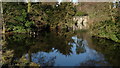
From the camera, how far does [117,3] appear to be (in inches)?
476

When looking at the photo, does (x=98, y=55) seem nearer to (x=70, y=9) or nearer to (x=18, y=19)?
(x=18, y=19)

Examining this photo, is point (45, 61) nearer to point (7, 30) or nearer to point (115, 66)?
point (115, 66)

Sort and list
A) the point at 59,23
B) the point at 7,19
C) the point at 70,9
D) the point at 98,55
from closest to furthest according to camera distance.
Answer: the point at 98,55 < the point at 7,19 < the point at 59,23 < the point at 70,9

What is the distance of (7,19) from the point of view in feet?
50.0

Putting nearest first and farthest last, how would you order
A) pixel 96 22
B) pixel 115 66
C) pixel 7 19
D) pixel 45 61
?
1. pixel 115 66
2. pixel 45 61
3. pixel 96 22
4. pixel 7 19

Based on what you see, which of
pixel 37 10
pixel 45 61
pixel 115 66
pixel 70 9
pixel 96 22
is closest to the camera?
pixel 115 66

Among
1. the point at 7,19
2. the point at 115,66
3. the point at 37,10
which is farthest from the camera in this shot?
the point at 37,10

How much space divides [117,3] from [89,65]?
284 inches

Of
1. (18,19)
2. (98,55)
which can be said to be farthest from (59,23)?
(98,55)

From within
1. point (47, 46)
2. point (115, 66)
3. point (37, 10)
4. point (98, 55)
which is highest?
point (37, 10)

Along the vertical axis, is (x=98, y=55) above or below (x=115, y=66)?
above

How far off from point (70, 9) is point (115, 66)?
14.6 m

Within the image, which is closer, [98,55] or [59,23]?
[98,55]

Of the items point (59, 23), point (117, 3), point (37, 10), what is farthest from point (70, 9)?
point (117, 3)
